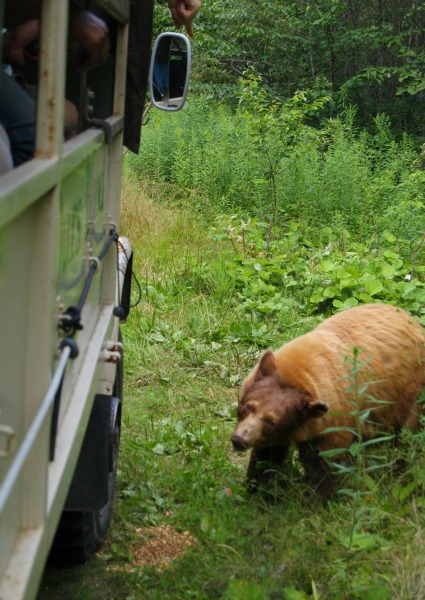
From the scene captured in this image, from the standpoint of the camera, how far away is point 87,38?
10.5ft

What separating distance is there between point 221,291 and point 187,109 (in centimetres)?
734

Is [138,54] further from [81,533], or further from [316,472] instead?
[316,472]

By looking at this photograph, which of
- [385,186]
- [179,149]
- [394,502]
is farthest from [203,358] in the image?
[179,149]

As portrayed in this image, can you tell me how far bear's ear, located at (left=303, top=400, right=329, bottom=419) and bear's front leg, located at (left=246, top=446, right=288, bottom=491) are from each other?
0.47 m

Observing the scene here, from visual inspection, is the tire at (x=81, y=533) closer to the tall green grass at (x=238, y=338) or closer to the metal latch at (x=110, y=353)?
the tall green grass at (x=238, y=338)

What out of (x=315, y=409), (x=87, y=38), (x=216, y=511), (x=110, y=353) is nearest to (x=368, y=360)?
(x=315, y=409)

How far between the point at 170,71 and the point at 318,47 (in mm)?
14781

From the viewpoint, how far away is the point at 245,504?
4.69 meters

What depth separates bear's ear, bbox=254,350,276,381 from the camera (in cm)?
445

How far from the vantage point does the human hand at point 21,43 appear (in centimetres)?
324

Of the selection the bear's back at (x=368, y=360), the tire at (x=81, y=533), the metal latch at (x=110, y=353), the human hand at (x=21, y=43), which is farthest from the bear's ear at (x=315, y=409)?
the human hand at (x=21, y=43)

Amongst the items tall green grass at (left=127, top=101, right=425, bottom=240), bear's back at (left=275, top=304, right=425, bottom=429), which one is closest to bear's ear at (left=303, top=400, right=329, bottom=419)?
bear's back at (left=275, top=304, right=425, bottom=429)

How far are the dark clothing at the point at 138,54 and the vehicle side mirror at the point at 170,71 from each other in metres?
0.32

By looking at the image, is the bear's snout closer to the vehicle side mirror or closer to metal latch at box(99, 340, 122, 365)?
metal latch at box(99, 340, 122, 365)
